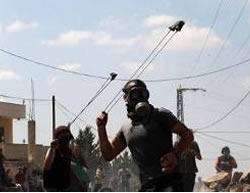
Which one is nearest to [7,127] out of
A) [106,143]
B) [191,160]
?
[191,160]

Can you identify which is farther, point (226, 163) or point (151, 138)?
point (226, 163)

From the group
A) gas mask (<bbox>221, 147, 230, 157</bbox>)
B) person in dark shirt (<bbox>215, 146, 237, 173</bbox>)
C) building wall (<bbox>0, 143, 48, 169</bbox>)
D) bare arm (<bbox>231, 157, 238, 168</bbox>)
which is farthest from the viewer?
building wall (<bbox>0, 143, 48, 169</bbox>)

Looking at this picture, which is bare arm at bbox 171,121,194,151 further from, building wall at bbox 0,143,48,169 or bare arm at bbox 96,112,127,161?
building wall at bbox 0,143,48,169

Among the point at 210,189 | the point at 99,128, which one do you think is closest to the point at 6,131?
the point at 210,189

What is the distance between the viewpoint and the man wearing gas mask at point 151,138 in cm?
501

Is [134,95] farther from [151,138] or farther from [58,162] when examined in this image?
[58,162]

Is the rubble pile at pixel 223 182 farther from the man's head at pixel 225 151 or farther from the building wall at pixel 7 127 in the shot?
the building wall at pixel 7 127

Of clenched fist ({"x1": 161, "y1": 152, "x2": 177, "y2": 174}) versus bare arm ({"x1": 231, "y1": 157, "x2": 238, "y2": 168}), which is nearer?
clenched fist ({"x1": 161, "y1": 152, "x2": 177, "y2": 174})

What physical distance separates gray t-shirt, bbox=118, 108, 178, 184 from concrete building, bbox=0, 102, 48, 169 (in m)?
36.4

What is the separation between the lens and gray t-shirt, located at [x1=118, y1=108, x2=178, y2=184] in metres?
5.08

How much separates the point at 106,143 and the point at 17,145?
1572 inches

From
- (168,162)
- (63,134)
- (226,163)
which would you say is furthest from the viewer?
(226,163)

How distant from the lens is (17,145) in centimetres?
4472

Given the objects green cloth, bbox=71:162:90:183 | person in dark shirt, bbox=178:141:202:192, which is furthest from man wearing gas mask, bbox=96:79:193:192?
person in dark shirt, bbox=178:141:202:192
